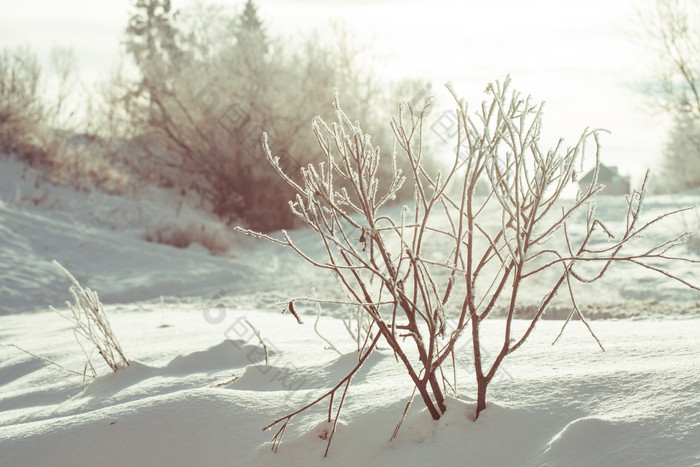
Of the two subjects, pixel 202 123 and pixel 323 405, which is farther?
pixel 202 123

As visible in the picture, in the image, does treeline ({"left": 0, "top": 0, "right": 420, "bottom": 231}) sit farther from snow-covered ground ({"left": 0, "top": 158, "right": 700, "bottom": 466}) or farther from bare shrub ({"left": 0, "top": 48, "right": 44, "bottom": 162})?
snow-covered ground ({"left": 0, "top": 158, "right": 700, "bottom": 466})

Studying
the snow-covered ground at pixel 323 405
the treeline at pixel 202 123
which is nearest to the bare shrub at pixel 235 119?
the treeline at pixel 202 123

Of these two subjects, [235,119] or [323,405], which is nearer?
[323,405]

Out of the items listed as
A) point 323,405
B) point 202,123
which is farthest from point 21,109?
point 323,405

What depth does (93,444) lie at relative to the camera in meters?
1.95

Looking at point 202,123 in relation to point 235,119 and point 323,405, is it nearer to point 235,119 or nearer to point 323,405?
point 235,119

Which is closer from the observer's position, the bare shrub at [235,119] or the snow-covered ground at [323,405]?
the snow-covered ground at [323,405]

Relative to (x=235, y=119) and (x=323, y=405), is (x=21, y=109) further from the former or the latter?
(x=323, y=405)

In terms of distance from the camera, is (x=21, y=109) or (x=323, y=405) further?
(x=21, y=109)

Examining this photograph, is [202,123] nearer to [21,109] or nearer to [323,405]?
[21,109]

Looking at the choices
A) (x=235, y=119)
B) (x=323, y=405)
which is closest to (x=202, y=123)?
(x=235, y=119)

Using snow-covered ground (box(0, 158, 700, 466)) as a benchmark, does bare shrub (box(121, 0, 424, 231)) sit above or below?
above

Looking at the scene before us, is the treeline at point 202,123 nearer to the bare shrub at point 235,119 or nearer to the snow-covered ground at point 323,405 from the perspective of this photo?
the bare shrub at point 235,119

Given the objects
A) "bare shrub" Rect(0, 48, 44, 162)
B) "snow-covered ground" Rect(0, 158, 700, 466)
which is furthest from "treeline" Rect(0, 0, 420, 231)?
"snow-covered ground" Rect(0, 158, 700, 466)
